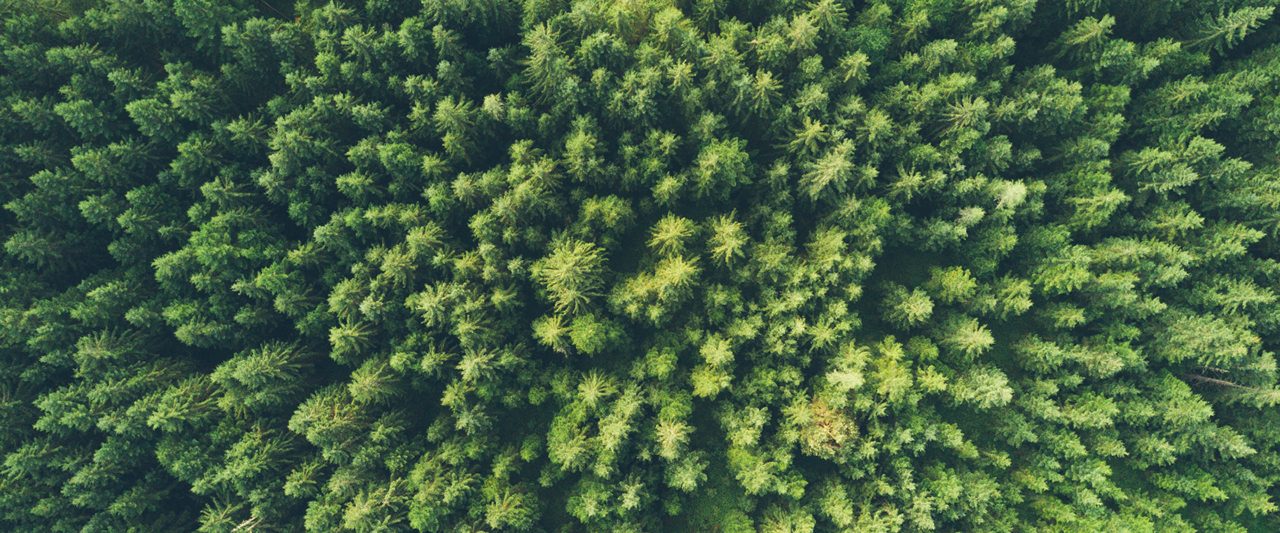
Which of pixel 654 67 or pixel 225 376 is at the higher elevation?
pixel 654 67

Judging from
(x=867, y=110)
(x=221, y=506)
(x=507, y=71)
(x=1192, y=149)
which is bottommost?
(x=221, y=506)

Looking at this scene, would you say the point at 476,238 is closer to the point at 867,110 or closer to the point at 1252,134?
the point at 867,110

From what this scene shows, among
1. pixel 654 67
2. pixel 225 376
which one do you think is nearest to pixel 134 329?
pixel 225 376

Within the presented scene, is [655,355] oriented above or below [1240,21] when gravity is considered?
below

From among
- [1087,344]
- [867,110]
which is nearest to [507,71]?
[867,110]

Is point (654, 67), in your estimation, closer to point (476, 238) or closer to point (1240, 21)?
point (476, 238)

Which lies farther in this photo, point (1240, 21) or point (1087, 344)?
point (1087, 344)
